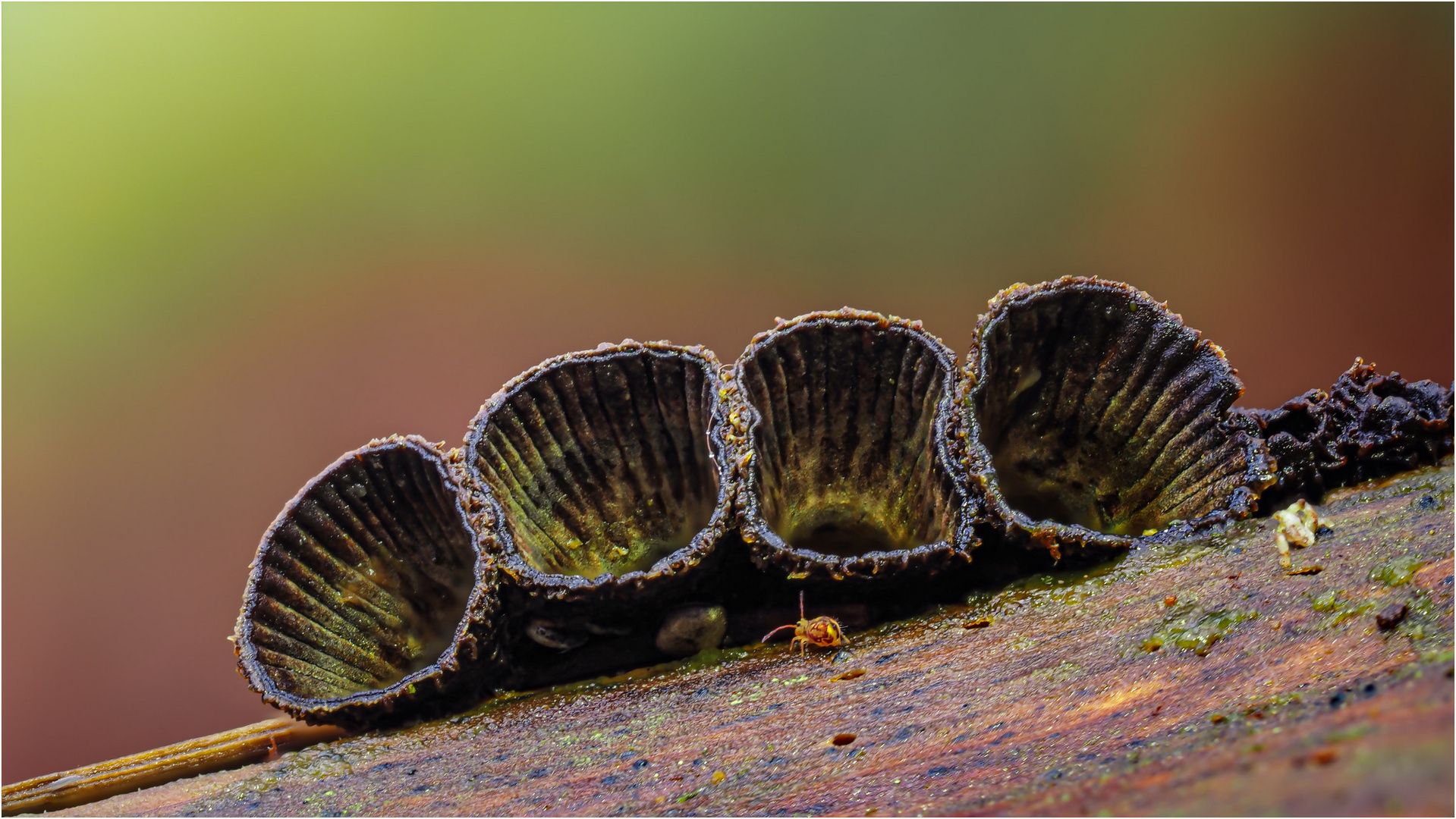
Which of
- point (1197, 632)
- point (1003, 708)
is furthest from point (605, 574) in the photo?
point (1197, 632)

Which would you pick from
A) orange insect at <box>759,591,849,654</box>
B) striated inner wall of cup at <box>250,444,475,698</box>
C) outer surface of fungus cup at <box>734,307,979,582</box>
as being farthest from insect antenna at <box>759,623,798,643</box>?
striated inner wall of cup at <box>250,444,475,698</box>

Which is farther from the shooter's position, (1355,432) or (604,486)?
(604,486)

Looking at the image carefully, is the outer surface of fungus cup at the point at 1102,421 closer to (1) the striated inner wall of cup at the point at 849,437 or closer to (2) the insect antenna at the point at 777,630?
(1) the striated inner wall of cup at the point at 849,437

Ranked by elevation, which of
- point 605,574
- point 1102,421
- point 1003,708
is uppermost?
point 1102,421

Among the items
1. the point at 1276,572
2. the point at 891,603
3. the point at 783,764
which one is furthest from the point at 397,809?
the point at 1276,572

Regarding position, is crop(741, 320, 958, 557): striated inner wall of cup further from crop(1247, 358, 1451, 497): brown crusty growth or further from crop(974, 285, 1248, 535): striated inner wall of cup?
crop(1247, 358, 1451, 497): brown crusty growth

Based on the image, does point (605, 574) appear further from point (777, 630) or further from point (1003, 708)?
point (1003, 708)

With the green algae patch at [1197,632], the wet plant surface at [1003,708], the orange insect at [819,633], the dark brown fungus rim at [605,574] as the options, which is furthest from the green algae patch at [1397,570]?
the dark brown fungus rim at [605,574]

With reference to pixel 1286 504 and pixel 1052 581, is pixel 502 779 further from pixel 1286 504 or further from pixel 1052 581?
pixel 1286 504
